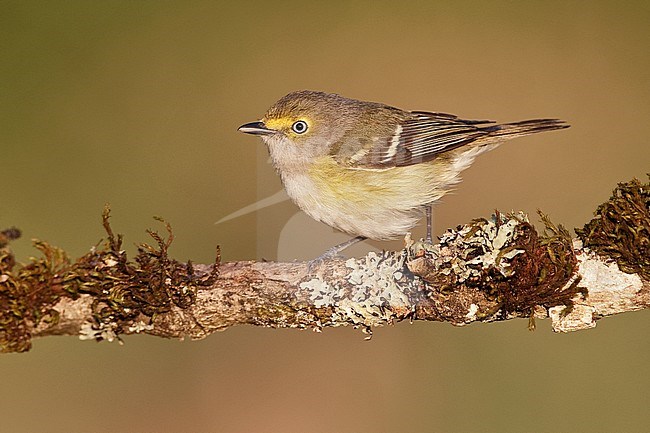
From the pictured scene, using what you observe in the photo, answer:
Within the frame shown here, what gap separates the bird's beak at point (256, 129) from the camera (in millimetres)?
3926

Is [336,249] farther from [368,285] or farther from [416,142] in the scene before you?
[368,285]

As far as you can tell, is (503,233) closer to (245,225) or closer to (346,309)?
(346,309)

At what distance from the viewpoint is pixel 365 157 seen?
12.6 feet

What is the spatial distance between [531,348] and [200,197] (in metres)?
3.30

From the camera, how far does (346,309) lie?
3006 millimetres

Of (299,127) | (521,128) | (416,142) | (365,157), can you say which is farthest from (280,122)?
(521,128)

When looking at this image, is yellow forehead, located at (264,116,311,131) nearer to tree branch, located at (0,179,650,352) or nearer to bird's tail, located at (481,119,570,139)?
bird's tail, located at (481,119,570,139)

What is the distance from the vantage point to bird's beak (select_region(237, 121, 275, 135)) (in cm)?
393

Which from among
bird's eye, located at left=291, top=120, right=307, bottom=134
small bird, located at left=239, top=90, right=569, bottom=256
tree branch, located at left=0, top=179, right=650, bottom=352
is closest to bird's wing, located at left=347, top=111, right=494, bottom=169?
small bird, located at left=239, top=90, right=569, bottom=256

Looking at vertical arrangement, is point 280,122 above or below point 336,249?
above

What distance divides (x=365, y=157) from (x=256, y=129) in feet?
2.07

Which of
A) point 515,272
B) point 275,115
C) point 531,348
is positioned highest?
point 275,115

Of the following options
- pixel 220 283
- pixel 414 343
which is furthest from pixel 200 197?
pixel 220 283

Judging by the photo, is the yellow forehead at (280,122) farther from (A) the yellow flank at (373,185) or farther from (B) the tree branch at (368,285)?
(B) the tree branch at (368,285)
